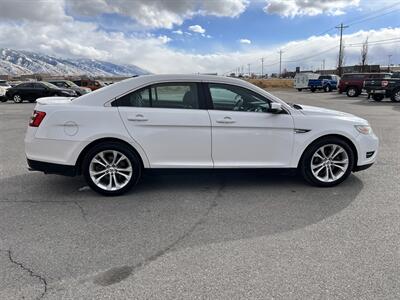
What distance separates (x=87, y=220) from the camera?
3.63 meters

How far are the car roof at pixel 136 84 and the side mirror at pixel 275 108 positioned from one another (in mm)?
125

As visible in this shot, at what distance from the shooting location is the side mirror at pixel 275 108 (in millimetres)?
4316

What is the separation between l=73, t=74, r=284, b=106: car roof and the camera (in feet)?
14.0

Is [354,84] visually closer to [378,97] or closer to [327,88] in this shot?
[378,97]

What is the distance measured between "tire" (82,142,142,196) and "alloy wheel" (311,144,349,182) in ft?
8.14

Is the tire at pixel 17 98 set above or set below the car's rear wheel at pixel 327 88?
→ above

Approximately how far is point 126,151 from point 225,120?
136 centimetres

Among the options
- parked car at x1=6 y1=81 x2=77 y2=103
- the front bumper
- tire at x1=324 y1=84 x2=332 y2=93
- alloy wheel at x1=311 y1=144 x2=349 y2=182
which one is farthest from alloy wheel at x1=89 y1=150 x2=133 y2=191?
tire at x1=324 y1=84 x2=332 y2=93

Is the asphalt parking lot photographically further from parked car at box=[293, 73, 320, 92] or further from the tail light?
parked car at box=[293, 73, 320, 92]

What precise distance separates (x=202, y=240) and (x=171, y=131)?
5.25ft

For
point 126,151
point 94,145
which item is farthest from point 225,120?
point 94,145

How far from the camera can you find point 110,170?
430 cm

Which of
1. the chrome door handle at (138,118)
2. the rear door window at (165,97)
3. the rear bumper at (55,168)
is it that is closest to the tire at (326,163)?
the rear door window at (165,97)

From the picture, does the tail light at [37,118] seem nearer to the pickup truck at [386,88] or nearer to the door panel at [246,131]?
the door panel at [246,131]
